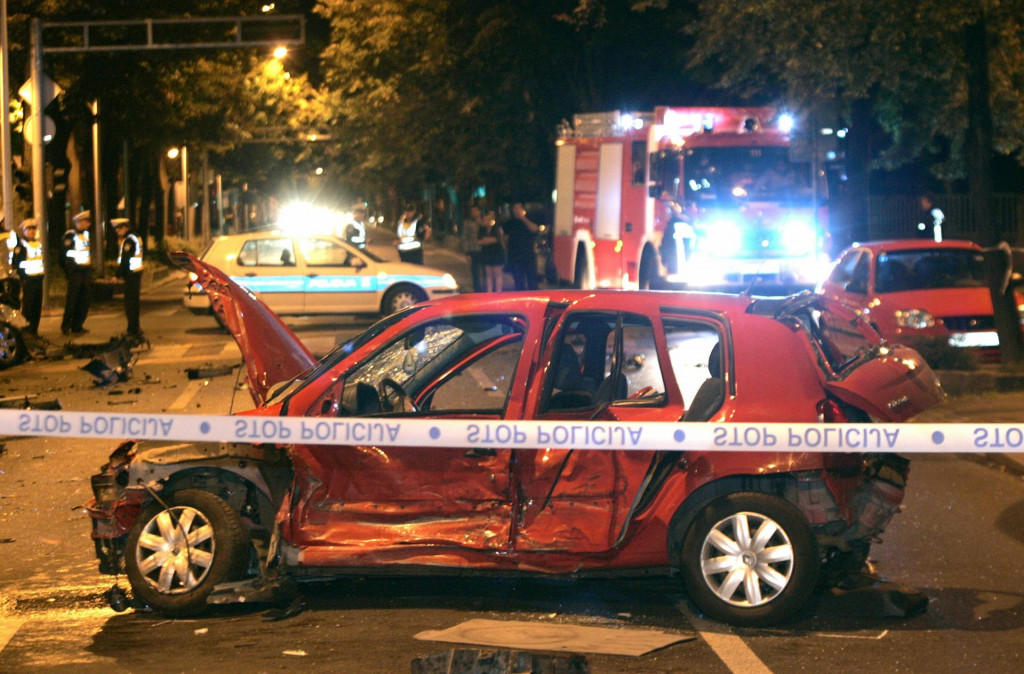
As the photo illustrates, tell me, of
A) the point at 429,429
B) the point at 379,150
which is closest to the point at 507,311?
the point at 429,429

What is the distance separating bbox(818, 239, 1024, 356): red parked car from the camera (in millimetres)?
15172


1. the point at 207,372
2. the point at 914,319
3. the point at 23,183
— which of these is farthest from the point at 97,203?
the point at 914,319

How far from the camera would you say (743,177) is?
1984cm

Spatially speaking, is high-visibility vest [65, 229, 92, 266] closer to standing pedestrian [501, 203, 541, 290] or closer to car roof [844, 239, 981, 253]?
standing pedestrian [501, 203, 541, 290]

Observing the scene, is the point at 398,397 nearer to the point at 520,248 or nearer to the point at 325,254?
the point at 520,248

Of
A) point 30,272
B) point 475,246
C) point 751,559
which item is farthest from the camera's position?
point 475,246

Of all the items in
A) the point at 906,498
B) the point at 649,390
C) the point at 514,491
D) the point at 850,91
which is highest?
the point at 850,91

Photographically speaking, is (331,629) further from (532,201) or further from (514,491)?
(532,201)

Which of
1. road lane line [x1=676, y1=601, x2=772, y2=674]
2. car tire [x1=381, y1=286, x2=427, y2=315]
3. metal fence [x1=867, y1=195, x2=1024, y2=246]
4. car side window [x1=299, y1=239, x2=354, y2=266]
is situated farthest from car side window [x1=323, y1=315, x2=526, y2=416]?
metal fence [x1=867, y1=195, x2=1024, y2=246]

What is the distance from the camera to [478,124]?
132 feet

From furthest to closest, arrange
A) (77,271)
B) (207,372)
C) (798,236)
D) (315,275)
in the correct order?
(315,275)
(77,271)
(798,236)
(207,372)

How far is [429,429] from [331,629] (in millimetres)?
1017

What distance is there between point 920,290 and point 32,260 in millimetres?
12291

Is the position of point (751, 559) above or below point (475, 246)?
below
